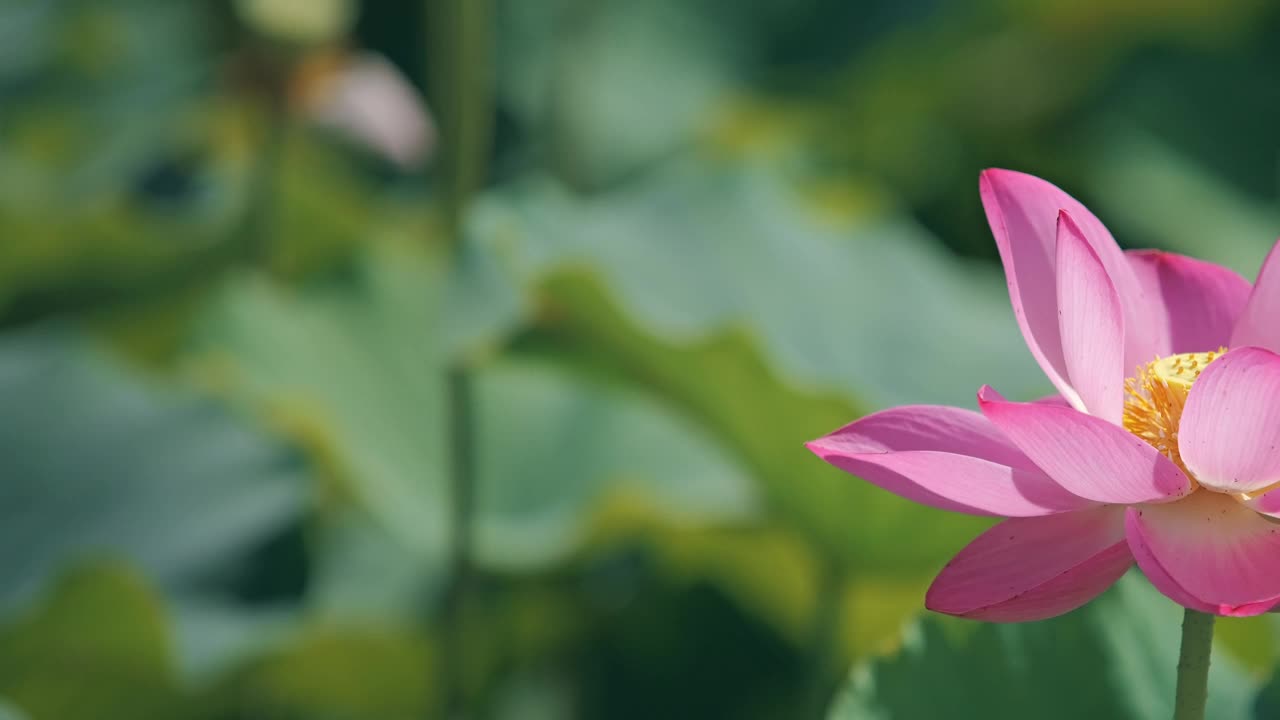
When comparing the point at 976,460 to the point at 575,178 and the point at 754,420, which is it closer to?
the point at 754,420

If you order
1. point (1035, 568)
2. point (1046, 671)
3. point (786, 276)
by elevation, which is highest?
point (1035, 568)

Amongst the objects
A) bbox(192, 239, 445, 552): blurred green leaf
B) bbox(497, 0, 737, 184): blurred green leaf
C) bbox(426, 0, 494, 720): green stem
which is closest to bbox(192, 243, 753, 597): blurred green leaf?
bbox(192, 239, 445, 552): blurred green leaf

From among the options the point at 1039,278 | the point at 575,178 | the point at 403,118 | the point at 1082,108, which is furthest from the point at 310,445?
the point at 1082,108

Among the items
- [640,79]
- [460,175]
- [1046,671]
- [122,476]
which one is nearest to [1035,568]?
[1046,671]

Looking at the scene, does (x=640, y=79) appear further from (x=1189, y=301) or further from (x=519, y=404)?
(x=1189, y=301)

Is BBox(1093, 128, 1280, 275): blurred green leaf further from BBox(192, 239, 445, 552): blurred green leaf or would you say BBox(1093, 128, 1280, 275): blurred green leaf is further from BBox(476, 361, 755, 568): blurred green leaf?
BBox(192, 239, 445, 552): blurred green leaf

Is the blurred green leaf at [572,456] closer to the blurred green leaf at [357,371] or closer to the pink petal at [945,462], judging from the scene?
the blurred green leaf at [357,371]
